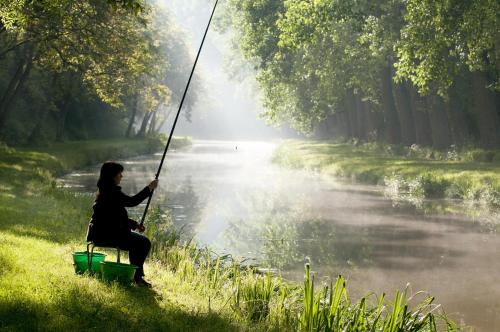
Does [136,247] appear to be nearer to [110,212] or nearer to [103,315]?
[110,212]

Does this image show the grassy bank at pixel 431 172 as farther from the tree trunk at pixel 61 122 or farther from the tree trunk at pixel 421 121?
the tree trunk at pixel 61 122

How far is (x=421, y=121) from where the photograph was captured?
137 feet

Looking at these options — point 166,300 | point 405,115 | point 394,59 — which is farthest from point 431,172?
point 166,300

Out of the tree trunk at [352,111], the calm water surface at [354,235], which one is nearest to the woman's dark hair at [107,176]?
the calm water surface at [354,235]

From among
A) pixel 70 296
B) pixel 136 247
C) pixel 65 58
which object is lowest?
pixel 70 296

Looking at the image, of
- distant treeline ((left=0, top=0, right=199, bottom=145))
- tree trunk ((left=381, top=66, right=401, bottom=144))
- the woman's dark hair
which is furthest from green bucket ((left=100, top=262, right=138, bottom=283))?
tree trunk ((left=381, top=66, right=401, bottom=144))

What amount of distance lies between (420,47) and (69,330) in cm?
2141

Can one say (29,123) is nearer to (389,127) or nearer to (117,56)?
(117,56)

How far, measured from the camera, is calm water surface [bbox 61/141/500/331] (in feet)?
41.1

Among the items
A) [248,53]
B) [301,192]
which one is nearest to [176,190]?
[301,192]

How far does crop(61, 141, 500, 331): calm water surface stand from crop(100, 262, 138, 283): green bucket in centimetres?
445

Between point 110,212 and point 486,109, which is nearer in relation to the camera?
point 110,212

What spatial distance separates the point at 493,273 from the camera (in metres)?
13.6

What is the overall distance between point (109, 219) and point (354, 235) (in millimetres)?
10883
